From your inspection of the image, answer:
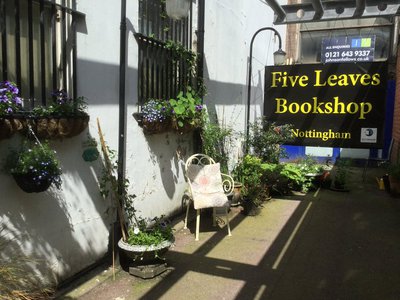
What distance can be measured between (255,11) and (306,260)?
225 inches

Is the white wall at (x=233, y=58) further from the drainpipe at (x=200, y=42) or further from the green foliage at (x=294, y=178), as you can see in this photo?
the green foliage at (x=294, y=178)

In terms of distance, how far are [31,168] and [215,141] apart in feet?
12.2

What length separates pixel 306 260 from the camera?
167 inches

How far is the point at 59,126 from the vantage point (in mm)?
3004

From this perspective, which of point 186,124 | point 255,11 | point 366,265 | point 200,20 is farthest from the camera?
point 255,11

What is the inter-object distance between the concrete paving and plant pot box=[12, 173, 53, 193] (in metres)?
1.10

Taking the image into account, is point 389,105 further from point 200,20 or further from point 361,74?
point 200,20

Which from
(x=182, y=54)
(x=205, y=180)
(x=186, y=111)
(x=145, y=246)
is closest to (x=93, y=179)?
(x=145, y=246)

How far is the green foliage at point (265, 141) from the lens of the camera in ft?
24.6

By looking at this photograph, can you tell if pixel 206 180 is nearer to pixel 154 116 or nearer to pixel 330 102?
pixel 154 116

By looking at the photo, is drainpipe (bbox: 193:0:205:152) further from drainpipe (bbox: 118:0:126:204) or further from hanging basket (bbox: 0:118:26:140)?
hanging basket (bbox: 0:118:26:140)

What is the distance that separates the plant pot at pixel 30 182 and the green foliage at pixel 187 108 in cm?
226

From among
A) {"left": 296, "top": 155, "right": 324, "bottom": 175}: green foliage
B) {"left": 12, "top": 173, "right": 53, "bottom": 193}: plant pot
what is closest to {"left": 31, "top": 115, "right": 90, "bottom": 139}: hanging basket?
{"left": 12, "top": 173, "right": 53, "bottom": 193}: plant pot

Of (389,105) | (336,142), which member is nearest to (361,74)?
(336,142)
